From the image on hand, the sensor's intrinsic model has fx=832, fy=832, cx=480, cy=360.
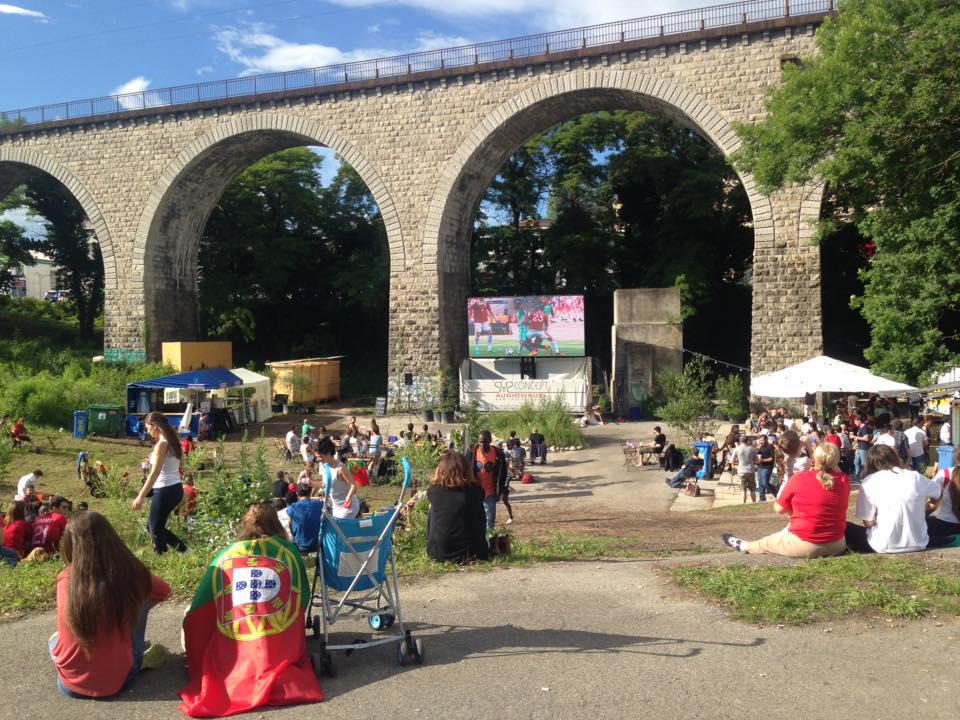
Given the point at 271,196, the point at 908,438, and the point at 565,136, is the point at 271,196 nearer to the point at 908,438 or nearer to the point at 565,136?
the point at 565,136

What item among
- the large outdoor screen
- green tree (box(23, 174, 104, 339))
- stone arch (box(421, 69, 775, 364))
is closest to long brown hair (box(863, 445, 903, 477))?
stone arch (box(421, 69, 775, 364))

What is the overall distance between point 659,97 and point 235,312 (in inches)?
843

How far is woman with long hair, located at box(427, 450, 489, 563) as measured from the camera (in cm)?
632

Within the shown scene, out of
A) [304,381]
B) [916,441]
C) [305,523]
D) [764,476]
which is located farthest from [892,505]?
[304,381]

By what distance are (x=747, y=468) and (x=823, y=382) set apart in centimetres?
208

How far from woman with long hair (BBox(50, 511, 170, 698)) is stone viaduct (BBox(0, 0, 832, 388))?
19.9m

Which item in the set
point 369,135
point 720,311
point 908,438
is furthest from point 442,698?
point 720,311

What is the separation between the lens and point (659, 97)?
22.8 m

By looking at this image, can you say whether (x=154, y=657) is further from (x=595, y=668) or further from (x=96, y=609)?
(x=595, y=668)

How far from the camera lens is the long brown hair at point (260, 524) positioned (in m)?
4.53

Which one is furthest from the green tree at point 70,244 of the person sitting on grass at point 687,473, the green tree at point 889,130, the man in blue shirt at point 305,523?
the man in blue shirt at point 305,523

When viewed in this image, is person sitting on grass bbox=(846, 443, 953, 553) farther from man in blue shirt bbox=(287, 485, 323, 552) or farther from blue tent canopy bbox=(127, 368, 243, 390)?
blue tent canopy bbox=(127, 368, 243, 390)

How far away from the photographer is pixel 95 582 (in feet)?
13.7

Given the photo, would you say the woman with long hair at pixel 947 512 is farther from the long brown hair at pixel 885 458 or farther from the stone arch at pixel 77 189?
the stone arch at pixel 77 189
